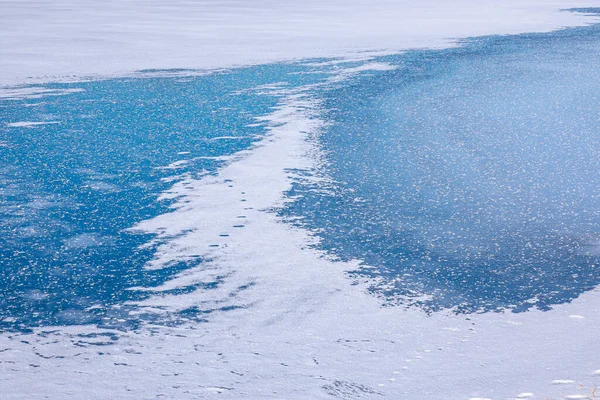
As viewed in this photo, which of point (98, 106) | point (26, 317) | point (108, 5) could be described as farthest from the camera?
point (108, 5)

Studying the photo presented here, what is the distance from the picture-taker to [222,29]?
1645 centimetres

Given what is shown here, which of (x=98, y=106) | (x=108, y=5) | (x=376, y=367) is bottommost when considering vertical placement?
(x=376, y=367)

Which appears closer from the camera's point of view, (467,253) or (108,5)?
(467,253)

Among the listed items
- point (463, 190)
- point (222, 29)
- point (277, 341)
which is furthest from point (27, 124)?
point (222, 29)

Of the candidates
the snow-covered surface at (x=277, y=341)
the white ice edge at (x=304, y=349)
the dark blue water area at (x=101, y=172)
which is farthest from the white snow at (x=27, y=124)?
the white ice edge at (x=304, y=349)

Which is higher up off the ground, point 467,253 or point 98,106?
point 98,106

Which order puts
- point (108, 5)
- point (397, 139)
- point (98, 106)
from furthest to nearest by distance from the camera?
1. point (108, 5)
2. point (98, 106)
3. point (397, 139)

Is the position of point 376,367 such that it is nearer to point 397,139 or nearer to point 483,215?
point 483,215

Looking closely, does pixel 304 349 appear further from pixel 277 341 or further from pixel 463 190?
pixel 463 190

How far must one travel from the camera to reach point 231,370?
317 centimetres

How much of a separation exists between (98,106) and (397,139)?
3.24 metres

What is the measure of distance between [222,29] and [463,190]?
38.3 feet

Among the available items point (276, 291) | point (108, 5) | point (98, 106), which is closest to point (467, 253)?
point (276, 291)

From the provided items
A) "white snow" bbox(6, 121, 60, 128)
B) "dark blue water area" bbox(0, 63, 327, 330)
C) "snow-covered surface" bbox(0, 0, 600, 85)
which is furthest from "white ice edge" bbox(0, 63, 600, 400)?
"snow-covered surface" bbox(0, 0, 600, 85)
